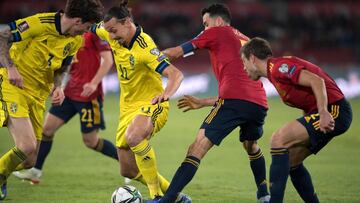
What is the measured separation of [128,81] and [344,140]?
24.5 ft

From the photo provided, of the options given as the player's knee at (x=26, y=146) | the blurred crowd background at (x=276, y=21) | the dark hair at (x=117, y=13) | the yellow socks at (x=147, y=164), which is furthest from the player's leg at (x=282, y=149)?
the blurred crowd background at (x=276, y=21)

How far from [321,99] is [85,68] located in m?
4.61

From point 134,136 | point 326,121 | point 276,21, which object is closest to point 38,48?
point 134,136

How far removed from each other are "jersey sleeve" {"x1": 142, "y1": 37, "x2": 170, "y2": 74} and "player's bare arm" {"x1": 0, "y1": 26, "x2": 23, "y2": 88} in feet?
4.52

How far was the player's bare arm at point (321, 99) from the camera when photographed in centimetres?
612

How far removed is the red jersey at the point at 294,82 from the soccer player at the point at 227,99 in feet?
2.13

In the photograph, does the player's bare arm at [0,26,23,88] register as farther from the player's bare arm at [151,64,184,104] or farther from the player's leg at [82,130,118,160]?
the player's leg at [82,130,118,160]

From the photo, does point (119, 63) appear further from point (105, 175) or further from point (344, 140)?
point (344, 140)

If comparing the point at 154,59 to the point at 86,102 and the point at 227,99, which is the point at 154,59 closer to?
the point at 227,99

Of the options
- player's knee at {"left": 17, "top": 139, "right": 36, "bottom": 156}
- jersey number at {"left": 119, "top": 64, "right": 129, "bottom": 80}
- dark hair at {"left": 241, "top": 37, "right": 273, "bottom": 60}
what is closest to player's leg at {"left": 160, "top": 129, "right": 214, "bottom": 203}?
dark hair at {"left": 241, "top": 37, "right": 273, "bottom": 60}

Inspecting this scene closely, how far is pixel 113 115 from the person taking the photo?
1725 cm

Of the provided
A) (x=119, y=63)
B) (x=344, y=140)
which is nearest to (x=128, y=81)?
(x=119, y=63)

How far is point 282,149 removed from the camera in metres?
6.45

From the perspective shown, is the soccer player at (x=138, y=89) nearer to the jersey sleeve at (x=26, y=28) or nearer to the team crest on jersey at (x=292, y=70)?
the jersey sleeve at (x=26, y=28)
